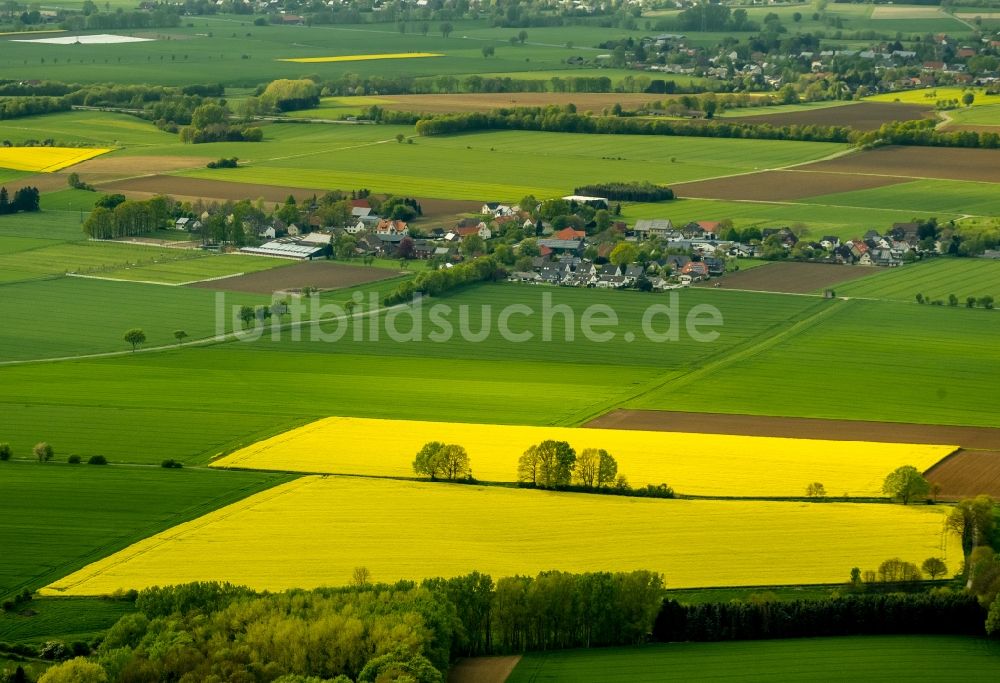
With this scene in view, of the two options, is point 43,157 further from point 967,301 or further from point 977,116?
point 977,116

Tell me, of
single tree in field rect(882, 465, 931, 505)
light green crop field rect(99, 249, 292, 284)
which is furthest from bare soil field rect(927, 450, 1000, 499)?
light green crop field rect(99, 249, 292, 284)

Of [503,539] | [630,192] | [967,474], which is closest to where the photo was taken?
[503,539]

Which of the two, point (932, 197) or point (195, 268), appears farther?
point (932, 197)

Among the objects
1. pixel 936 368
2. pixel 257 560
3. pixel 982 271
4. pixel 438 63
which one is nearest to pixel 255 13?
pixel 438 63

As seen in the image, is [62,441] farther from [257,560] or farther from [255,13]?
[255,13]

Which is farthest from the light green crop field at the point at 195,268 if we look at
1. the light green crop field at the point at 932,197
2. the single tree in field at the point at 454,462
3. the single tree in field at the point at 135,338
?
the single tree in field at the point at 454,462

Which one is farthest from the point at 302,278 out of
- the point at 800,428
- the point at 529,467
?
the point at 529,467

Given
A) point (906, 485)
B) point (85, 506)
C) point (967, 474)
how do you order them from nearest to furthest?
point (85, 506) < point (906, 485) < point (967, 474)

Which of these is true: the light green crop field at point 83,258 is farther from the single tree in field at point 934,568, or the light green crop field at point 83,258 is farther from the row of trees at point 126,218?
the single tree in field at point 934,568
